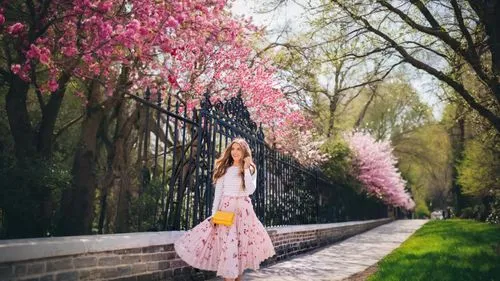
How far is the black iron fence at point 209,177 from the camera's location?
6363 mm

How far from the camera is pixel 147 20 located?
8281 mm

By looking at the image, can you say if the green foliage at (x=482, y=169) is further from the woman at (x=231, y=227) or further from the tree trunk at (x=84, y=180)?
the woman at (x=231, y=227)

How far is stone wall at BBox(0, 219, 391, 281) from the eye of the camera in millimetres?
3516

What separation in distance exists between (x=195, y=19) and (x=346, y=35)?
3846 mm

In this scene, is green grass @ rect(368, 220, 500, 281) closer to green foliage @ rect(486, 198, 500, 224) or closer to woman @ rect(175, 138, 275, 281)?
woman @ rect(175, 138, 275, 281)

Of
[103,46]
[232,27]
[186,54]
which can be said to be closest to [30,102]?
[186,54]

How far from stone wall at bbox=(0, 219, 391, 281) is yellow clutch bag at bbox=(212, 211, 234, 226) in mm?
759

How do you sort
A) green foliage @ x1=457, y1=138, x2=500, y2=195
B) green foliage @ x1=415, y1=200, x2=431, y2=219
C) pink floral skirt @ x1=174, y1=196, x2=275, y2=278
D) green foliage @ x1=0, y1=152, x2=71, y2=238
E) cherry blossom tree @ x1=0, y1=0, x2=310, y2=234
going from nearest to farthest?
pink floral skirt @ x1=174, y1=196, x2=275, y2=278
cherry blossom tree @ x1=0, y1=0, x2=310, y2=234
green foliage @ x1=0, y1=152, x2=71, y2=238
green foliage @ x1=457, y1=138, x2=500, y2=195
green foliage @ x1=415, y1=200, x2=431, y2=219

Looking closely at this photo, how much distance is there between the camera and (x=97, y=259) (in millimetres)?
4406

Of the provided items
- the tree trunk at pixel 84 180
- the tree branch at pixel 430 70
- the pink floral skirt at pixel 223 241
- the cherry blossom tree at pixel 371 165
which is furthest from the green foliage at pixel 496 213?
the pink floral skirt at pixel 223 241

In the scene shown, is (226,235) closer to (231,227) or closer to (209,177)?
(231,227)

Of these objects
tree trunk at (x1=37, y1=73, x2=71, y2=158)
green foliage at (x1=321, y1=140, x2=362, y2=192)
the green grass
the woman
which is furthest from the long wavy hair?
green foliage at (x1=321, y1=140, x2=362, y2=192)

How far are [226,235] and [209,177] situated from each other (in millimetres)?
1546

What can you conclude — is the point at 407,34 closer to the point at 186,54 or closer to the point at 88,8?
the point at 186,54
